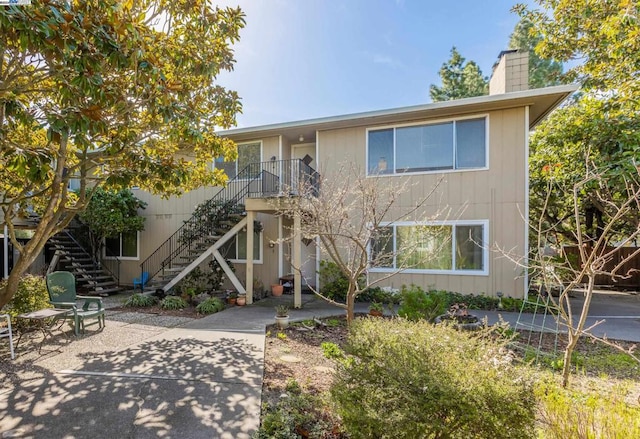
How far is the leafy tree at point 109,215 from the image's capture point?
10352 mm

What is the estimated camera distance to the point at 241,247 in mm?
10867

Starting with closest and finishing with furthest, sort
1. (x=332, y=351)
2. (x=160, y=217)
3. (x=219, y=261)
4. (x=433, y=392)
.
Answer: (x=433, y=392), (x=332, y=351), (x=219, y=261), (x=160, y=217)

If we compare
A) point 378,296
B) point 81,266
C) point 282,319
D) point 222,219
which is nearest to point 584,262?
point 282,319

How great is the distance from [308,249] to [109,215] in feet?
22.0

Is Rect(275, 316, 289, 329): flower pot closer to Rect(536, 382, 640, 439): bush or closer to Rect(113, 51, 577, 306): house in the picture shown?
Rect(113, 51, 577, 306): house

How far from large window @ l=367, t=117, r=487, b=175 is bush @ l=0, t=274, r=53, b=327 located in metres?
8.35

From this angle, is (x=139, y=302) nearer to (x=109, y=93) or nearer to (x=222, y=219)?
(x=222, y=219)

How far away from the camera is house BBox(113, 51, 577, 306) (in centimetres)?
819

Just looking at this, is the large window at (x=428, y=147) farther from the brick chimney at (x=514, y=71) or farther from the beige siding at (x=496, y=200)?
the brick chimney at (x=514, y=71)

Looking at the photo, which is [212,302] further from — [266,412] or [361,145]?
[361,145]

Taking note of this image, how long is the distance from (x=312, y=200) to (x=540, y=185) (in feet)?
35.0

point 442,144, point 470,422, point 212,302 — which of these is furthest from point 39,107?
point 442,144

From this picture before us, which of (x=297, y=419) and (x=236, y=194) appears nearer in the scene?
(x=297, y=419)

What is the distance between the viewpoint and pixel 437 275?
28.7 ft
